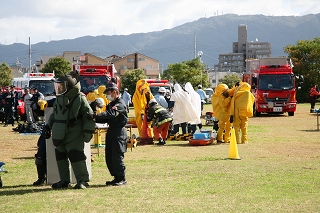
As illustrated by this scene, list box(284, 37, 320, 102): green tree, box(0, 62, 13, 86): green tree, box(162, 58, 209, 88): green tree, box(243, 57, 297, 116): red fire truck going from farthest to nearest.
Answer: box(0, 62, 13, 86): green tree → box(162, 58, 209, 88): green tree → box(284, 37, 320, 102): green tree → box(243, 57, 297, 116): red fire truck

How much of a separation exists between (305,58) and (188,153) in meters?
48.7

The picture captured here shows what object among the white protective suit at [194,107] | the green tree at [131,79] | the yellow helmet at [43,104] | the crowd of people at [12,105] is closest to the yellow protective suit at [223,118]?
the white protective suit at [194,107]

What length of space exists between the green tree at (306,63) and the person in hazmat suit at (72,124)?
51.8 metres

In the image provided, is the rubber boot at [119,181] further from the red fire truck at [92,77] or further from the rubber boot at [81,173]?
the red fire truck at [92,77]

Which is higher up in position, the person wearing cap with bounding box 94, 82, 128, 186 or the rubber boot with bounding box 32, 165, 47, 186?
the person wearing cap with bounding box 94, 82, 128, 186

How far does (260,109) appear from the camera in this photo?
112 ft

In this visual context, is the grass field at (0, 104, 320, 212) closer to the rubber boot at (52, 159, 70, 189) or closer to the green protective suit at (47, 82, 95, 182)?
the rubber boot at (52, 159, 70, 189)

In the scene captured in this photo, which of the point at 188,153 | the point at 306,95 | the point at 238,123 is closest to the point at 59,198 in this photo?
the point at 188,153

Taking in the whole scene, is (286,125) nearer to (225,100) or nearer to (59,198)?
(225,100)

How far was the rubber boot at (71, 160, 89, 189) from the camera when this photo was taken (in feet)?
33.5

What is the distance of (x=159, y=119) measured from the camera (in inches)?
725

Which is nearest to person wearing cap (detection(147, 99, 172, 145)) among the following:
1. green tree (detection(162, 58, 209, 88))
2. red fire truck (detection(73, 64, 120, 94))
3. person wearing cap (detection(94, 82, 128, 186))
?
person wearing cap (detection(94, 82, 128, 186))

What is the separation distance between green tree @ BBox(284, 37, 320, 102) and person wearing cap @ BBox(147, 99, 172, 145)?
141ft

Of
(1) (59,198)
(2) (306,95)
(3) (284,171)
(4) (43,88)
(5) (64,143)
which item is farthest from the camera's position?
(2) (306,95)
